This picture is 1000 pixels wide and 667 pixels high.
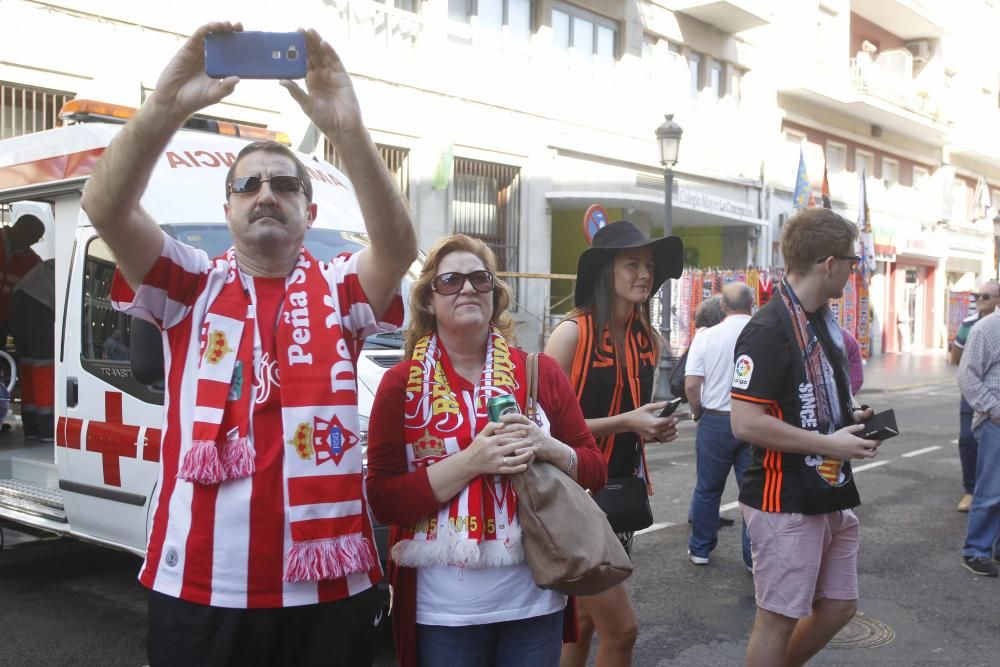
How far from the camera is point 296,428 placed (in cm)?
218

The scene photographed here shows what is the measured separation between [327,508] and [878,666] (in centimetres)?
338

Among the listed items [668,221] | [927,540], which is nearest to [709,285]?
[668,221]

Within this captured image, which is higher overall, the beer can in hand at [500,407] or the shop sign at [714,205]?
the shop sign at [714,205]

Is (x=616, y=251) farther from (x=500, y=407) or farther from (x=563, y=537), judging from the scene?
(x=563, y=537)

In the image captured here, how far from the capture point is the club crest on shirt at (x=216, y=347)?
87.0 inches

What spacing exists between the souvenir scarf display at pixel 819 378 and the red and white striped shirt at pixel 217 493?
1.82 m

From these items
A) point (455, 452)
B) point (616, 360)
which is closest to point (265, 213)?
point (455, 452)

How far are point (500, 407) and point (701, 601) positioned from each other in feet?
11.7

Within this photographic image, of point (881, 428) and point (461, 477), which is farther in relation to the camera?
point (881, 428)

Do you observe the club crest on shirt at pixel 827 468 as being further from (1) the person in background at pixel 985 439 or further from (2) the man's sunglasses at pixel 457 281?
(1) the person in background at pixel 985 439

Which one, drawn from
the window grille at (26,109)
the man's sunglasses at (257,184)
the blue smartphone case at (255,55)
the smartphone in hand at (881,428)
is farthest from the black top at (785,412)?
the window grille at (26,109)

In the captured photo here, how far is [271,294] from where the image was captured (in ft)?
7.54

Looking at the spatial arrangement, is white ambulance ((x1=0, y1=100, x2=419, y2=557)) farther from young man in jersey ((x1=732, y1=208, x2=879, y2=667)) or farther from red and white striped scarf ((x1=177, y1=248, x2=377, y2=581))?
red and white striped scarf ((x1=177, y1=248, x2=377, y2=581))

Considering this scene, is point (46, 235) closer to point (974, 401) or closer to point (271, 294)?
point (271, 294)
